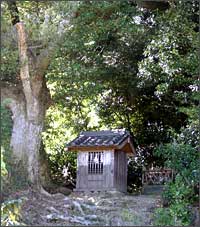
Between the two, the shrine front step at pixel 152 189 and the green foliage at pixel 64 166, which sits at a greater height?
the green foliage at pixel 64 166

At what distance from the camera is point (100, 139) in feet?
40.0

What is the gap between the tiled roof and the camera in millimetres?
11914

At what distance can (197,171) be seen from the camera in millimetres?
9766

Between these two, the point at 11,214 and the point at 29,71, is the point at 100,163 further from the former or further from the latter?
the point at 11,214

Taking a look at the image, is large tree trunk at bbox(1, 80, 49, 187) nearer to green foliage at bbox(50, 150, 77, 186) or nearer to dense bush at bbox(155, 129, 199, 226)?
dense bush at bbox(155, 129, 199, 226)

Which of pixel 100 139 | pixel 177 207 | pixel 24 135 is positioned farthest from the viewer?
pixel 100 139

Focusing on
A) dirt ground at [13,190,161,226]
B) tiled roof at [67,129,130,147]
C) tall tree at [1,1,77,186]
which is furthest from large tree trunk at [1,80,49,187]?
tiled roof at [67,129,130,147]

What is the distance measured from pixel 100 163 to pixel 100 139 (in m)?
0.64

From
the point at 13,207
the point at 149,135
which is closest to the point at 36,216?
the point at 13,207

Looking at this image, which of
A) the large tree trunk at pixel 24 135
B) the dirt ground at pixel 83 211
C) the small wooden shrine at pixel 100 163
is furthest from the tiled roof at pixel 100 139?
the dirt ground at pixel 83 211

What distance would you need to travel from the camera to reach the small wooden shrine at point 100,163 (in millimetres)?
11758

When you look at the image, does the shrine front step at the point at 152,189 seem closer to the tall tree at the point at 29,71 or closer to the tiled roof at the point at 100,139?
the tiled roof at the point at 100,139

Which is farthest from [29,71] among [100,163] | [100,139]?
[100,163]

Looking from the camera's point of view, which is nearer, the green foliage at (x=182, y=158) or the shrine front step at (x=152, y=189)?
the green foliage at (x=182, y=158)
